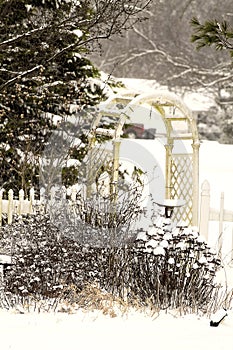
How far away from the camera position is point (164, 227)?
20.9 ft

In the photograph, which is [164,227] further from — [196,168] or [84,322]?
[196,168]

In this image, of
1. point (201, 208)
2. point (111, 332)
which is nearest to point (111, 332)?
point (111, 332)

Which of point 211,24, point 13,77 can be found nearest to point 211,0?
point 13,77

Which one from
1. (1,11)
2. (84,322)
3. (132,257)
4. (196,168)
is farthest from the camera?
(1,11)

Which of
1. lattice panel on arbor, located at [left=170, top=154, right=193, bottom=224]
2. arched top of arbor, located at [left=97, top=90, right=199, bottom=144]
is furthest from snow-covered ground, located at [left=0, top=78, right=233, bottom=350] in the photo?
lattice panel on arbor, located at [left=170, top=154, right=193, bottom=224]

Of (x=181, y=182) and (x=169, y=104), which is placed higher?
(x=169, y=104)

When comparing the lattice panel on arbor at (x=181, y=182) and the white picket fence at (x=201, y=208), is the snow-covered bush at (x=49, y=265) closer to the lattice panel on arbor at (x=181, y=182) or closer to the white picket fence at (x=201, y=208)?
the white picket fence at (x=201, y=208)

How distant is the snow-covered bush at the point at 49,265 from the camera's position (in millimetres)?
6098

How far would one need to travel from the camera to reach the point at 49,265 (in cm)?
620

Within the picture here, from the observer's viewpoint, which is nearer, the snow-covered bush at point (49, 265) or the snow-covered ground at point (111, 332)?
the snow-covered ground at point (111, 332)

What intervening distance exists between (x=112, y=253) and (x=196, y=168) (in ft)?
9.42

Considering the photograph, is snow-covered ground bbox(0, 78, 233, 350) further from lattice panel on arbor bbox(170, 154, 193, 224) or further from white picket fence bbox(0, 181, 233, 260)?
lattice panel on arbor bbox(170, 154, 193, 224)

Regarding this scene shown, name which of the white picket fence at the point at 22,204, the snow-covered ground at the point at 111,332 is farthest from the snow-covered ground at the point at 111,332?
the white picket fence at the point at 22,204

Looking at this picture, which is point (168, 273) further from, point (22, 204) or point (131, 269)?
point (22, 204)
